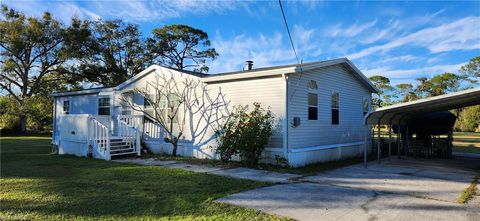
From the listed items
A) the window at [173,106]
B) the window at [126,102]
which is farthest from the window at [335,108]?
the window at [126,102]

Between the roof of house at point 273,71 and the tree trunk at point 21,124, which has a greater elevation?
the roof of house at point 273,71

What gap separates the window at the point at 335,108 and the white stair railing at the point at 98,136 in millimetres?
7969

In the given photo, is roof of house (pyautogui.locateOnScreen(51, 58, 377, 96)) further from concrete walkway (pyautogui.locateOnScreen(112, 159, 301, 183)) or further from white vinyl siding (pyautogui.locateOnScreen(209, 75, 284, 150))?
concrete walkway (pyautogui.locateOnScreen(112, 159, 301, 183))

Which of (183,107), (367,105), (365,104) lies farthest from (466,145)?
(183,107)

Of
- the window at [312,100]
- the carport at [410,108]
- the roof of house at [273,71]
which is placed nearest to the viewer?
the carport at [410,108]

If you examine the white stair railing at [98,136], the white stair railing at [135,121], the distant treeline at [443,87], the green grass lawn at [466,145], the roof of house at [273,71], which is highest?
the distant treeline at [443,87]

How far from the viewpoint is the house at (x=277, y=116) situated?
1010 cm

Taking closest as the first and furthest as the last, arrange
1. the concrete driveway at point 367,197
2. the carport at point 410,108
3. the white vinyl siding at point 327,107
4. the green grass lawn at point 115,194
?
1. the green grass lawn at point 115,194
2. the concrete driveway at point 367,197
3. the carport at point 410,108
4. the white vinyl siding at point 327,107

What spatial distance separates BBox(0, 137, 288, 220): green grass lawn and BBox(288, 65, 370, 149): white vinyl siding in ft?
12.1

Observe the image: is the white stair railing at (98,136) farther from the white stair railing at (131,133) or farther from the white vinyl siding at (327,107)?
the white vinyl siding at (327,107)

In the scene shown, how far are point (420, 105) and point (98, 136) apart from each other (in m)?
10.6

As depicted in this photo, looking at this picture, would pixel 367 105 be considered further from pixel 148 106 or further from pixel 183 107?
pixel 148 106

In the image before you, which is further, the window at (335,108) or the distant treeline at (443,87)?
the distant treeline at (443,87)

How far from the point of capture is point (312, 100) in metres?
11.2
